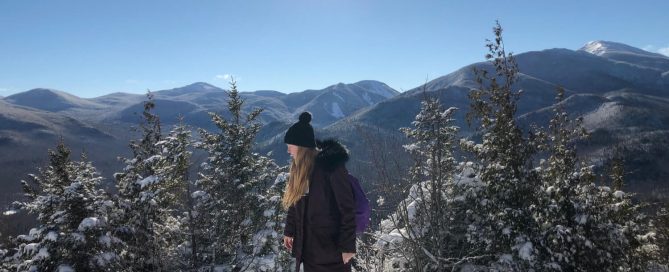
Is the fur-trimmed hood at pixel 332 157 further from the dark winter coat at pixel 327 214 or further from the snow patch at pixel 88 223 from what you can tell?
the snow patch at pixel 88 223

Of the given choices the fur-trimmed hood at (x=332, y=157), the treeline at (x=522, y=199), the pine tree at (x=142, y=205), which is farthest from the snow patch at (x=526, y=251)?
the pine tree at (x=142, y=205)

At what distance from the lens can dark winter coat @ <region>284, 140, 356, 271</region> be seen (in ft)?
13.3

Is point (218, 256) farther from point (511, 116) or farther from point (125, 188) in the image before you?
point (511, 116)

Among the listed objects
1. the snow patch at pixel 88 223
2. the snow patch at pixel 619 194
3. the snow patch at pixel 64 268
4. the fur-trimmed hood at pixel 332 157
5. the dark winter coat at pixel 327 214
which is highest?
the fur-trimmed hood at pixel 332 157

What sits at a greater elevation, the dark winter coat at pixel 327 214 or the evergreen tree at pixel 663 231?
the dark winter coat at pixel 327 214

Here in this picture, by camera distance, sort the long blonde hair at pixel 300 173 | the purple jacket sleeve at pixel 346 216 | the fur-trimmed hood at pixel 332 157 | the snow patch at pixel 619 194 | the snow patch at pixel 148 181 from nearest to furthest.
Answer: the purple jacket sleeve at pixel 346 216
the fur-trimmed hood at pixel 332 157
the long blonde hair at pixel 300 173
the snow patch at pixel 148 181
the snow patch at pixel 619 194

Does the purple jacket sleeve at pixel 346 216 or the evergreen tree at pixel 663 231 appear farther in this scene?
the evergreen tree at pixel 663 231

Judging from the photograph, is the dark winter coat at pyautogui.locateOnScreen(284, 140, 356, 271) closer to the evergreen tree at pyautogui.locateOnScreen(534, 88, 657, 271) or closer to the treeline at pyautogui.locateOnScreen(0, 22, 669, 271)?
the treeline at pyautogui.locateOnScreen(0, 22, 669, 271)

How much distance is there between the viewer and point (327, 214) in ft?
13.7

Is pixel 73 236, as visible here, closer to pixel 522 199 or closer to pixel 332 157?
pixel 332 157

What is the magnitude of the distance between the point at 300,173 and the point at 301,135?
1.19ft

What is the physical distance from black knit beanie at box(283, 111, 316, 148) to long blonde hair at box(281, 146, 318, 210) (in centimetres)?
5

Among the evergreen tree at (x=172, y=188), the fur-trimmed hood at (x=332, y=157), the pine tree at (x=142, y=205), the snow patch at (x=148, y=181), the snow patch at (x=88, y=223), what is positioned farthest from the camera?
the evergreen tree at (x=172, y=188)

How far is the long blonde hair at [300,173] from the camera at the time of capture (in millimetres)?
4266
